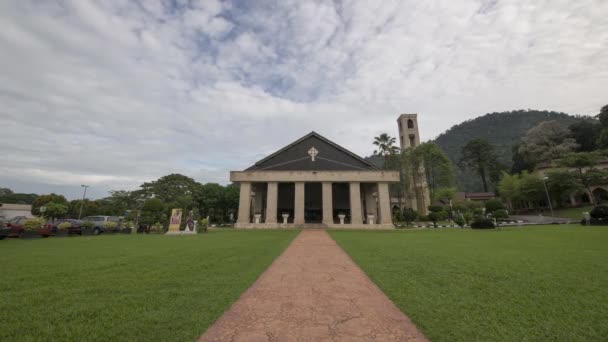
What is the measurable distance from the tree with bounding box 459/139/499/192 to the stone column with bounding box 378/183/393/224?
44211mm

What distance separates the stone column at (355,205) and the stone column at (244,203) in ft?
38.6

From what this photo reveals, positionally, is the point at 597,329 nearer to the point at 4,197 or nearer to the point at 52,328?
the point at 52,328

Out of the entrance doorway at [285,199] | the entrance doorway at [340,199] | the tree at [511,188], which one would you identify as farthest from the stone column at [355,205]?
the tree at [511,188]

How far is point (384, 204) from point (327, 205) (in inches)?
257

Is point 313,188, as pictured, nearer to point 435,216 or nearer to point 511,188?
point 435,216

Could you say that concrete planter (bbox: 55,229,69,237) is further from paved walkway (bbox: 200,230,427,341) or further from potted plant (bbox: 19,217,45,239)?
paved walkway (bbox: 200,230,427,341)

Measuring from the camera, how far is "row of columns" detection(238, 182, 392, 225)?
85.5 ft

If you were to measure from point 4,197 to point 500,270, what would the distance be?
347 ft

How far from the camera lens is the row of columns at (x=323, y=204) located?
85.5 ft

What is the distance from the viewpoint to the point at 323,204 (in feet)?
87.1

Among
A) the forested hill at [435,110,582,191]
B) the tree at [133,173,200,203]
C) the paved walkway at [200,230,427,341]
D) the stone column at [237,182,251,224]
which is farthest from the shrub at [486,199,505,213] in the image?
the tree at [133,173,200,203]

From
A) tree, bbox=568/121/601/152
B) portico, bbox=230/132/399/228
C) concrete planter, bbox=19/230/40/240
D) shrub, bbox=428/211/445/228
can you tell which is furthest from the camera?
tree, bbox=568/121/601/152

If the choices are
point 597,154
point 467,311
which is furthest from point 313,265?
point 597,154

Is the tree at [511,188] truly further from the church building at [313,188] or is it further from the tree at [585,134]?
the church building at [313,188]
